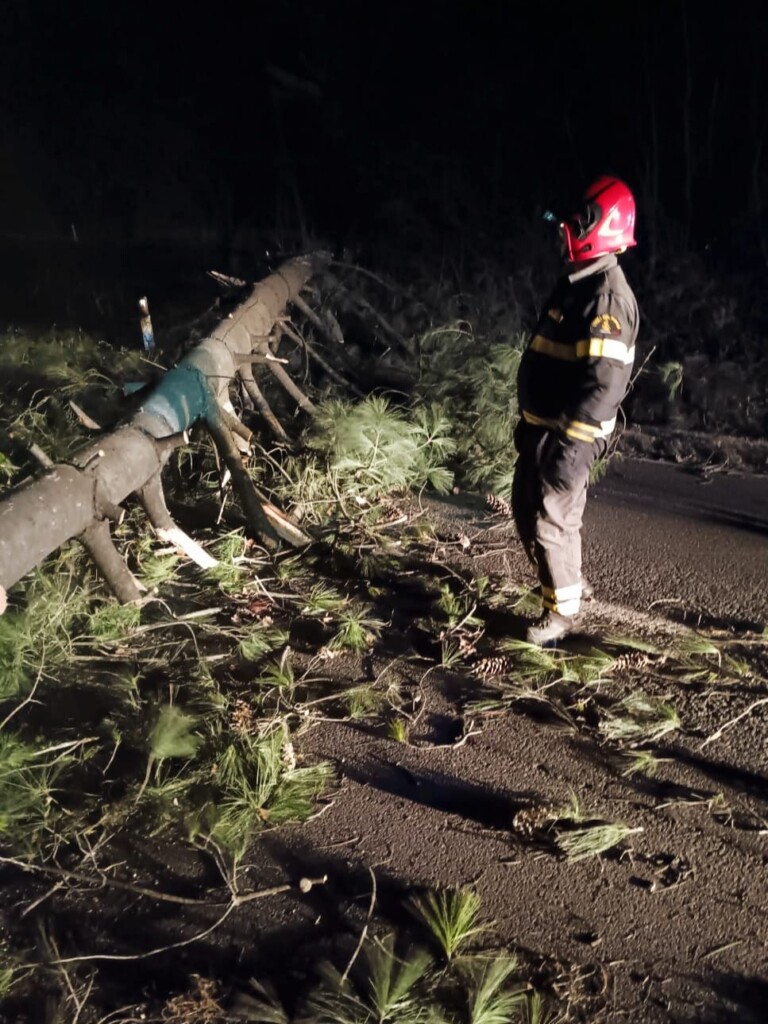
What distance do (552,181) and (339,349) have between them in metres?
5.56

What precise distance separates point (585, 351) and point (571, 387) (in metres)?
0.18

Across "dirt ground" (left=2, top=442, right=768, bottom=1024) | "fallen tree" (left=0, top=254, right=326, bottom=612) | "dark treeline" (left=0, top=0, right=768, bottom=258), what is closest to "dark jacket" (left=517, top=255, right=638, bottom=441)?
"dirt ground" (left=2, top=442, right=768, bottom=1024)

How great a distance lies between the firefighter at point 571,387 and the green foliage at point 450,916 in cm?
125

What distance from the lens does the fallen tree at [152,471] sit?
9.78ft

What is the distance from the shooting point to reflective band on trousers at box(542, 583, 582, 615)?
11.1ft

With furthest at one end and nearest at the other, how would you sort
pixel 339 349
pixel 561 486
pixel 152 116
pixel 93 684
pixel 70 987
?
pixel 152 116
pixel 339 349
pixel 93 684
pixel 561 486
pixel 70 987

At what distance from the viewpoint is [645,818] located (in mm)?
2662

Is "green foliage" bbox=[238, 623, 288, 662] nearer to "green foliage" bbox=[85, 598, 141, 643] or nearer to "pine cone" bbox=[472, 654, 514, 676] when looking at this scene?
"green foliage" bbox=[85, 598, 141, 643]

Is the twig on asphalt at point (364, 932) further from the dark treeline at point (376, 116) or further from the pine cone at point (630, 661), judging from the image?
the dark treeline at point (376, 116)

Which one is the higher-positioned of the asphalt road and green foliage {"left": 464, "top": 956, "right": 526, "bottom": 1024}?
green foliage {"left": 464, "top": 956, "right": 526, "bottom": 1024}

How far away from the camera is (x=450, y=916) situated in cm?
233

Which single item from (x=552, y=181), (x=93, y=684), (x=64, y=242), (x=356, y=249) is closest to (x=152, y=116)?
(x=64, y=242)

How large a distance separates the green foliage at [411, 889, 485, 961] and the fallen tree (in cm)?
160

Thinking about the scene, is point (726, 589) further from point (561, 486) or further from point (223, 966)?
point (223, 966)
